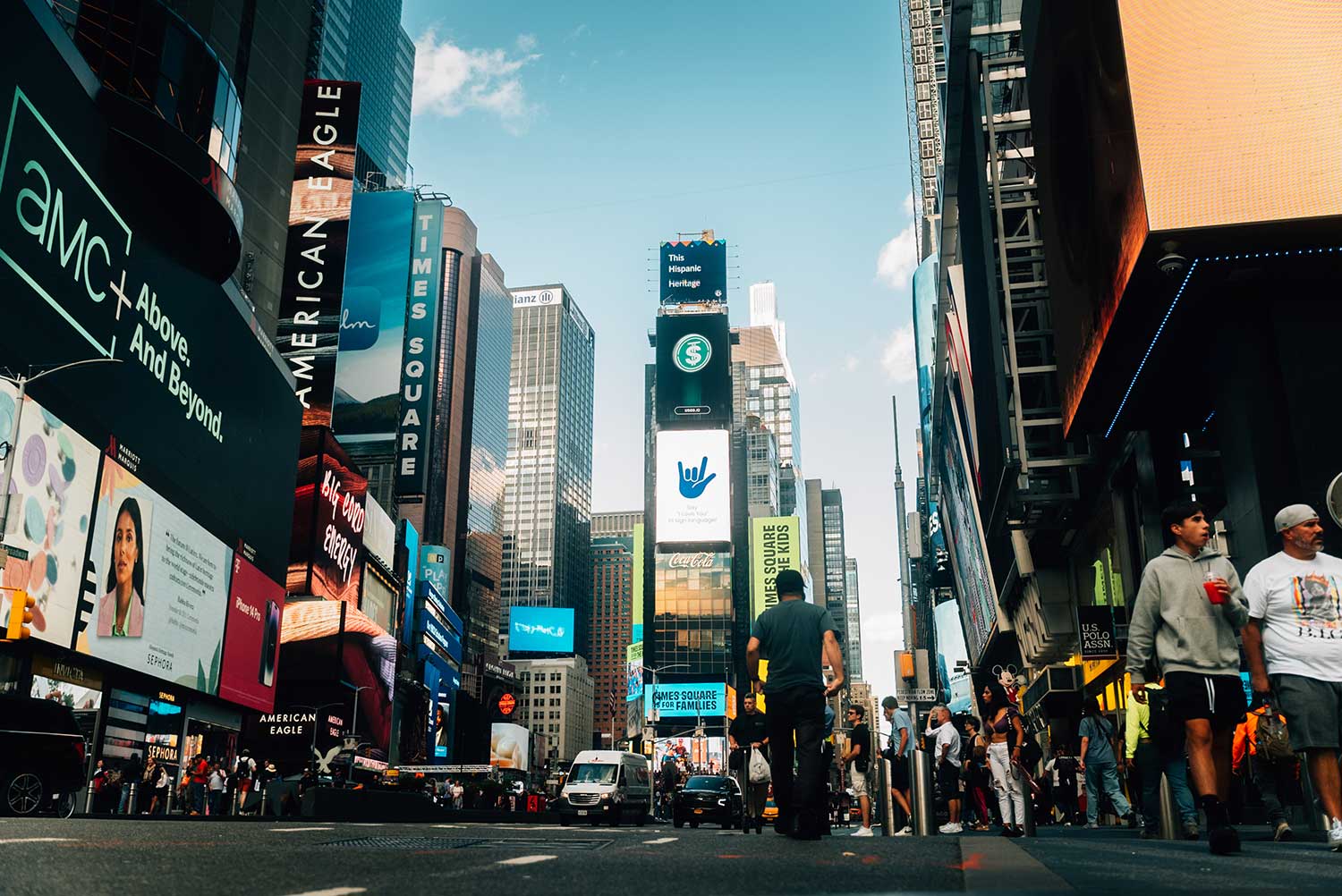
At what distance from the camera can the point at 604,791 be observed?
93.2 feet

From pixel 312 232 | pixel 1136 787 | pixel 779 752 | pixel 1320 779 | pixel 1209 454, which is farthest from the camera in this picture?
pixel 312 232

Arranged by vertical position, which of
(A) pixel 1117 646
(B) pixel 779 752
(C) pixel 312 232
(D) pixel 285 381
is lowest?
(B) pixel 779 752

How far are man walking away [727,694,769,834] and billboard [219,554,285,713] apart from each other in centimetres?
2512

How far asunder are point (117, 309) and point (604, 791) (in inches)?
665

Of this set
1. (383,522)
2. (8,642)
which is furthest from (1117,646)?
(383,522)

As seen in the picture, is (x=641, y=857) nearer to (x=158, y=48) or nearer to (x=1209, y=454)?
(x=1209, y=454)

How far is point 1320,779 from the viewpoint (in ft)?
22.4

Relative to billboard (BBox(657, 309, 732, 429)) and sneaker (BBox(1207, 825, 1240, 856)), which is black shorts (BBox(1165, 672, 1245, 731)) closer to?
sneaker (BBox(1207, 825, 1240, 856))

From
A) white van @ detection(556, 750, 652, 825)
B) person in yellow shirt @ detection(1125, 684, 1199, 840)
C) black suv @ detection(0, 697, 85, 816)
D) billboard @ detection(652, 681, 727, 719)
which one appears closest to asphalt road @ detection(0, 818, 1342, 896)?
person in yellow shirt @ detection(1125, 684, 1199, 840)

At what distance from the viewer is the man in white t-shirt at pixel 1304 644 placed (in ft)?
22.2

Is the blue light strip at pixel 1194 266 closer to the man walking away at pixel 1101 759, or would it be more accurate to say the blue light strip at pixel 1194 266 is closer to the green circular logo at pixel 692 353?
the man walking away at pixel 1101 759

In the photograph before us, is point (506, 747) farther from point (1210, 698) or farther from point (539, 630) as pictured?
point (1210, 698)

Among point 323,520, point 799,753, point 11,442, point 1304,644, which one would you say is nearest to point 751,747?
point 799,753

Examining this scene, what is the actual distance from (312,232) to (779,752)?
5066cm
